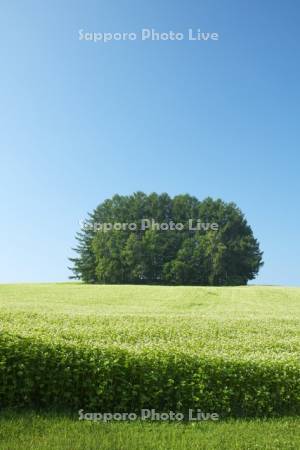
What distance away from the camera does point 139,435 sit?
24.7ft

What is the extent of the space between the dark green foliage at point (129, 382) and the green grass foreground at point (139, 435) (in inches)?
20.0

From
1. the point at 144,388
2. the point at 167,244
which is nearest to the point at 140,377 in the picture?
the point at 144,388

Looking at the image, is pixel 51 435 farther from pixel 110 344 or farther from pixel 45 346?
pixel 110 344

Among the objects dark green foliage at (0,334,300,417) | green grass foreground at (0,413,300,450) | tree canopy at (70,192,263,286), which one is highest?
tree canopy at (70,192,263,286)

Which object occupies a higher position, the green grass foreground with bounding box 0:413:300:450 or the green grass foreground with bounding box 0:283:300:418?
the green grass foreground with bounding box 0:283:300:418

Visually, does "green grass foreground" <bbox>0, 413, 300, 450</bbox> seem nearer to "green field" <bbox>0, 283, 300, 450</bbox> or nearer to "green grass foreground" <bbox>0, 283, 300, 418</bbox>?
"green field" <bbox>0, 283, 300, 450</bbox>

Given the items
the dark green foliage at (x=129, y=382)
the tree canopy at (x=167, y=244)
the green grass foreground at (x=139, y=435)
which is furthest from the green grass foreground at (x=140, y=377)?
the tree canopy at (x=167, y=244)

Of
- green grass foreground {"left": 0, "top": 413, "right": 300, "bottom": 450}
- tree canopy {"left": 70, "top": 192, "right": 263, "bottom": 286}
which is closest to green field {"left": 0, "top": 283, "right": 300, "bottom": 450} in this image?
green grass foreground {"left": 0, "top": 413, "right": 300, "bottom": 450}

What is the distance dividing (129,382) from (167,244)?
58306 mm

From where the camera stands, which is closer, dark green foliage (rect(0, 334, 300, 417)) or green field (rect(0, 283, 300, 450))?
green field (rect(0, 283, 300, 450))

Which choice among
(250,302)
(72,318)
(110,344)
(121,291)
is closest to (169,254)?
(121,291)

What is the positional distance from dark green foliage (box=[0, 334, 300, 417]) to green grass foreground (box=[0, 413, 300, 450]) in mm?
507

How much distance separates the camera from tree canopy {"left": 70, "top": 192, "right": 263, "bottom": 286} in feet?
211

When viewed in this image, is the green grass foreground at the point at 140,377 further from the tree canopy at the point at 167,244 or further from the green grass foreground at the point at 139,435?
the tree canopy at the point at 167,244
